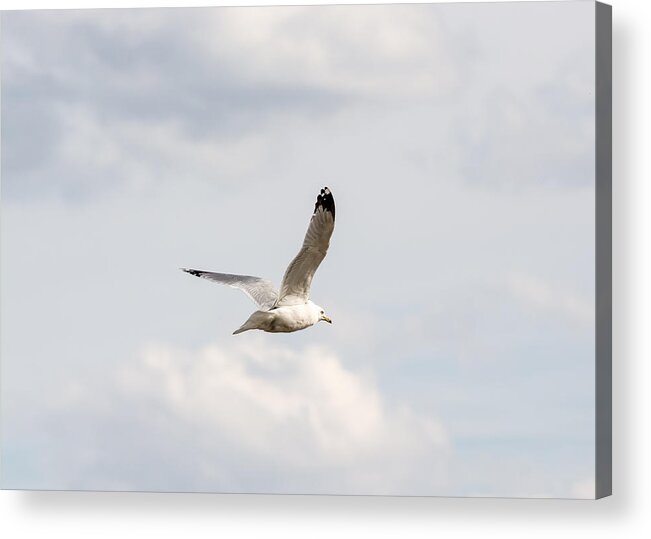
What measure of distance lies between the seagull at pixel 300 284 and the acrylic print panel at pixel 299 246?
0.02 metres

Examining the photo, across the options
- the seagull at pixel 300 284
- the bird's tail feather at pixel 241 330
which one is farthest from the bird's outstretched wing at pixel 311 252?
the bird's tail feather at pixel 241 330

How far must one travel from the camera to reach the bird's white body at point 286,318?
30.1 ft

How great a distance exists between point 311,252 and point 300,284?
17 cm

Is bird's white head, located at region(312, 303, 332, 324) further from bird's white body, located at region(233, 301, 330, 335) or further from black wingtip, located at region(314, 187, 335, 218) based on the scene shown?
black wingtip, located at region(314, 187, 335, 218)

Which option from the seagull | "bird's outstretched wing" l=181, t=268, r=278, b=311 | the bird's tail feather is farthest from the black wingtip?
the bird's tail feather

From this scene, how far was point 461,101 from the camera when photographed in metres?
9.00

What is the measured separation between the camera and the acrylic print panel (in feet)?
29.2

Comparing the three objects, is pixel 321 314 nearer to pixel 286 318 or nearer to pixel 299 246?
pixel 286 318

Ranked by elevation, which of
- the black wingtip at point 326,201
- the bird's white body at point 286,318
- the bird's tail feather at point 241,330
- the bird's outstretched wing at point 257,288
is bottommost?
the bird's tail feather at point 241,330

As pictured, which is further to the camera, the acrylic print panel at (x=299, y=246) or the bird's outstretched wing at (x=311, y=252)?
the bird's outstretched wing at (x=311, y=252)

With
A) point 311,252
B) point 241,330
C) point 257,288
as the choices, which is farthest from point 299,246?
point 241,330

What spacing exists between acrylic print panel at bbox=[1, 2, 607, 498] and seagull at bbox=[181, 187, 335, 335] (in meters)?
0.02

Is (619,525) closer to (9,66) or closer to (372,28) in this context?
(372,28)

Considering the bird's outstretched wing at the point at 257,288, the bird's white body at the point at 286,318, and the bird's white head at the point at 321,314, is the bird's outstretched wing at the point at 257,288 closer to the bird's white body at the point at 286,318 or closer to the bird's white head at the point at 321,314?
the bird's white body at the point at 286,318
